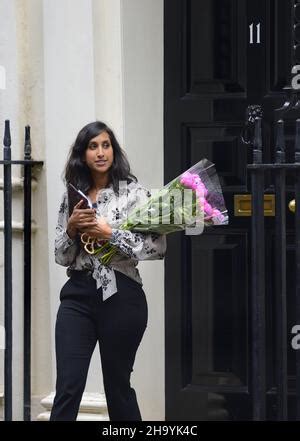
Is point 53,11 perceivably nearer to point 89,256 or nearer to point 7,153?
point 7,153

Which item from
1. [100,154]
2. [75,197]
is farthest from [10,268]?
[100,154]

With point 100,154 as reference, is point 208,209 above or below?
below

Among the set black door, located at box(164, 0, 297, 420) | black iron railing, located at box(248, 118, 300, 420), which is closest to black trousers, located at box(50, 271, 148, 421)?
black iron railing, located at box(248, 118, 300, 420)

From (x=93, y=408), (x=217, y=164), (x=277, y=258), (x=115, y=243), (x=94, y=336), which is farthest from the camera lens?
(x=217, y=164)

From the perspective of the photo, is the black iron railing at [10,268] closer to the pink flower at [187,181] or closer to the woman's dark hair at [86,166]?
the woman's dark hair at [86,166]

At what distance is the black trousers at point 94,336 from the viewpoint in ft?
17.4

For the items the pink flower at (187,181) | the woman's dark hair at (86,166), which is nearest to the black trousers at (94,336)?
the woman's dark hair at (86,166)

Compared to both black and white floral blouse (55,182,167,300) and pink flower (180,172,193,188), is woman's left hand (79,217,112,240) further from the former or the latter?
pink flower (180,172,193,188)

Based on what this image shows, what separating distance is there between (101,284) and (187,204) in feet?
1.83

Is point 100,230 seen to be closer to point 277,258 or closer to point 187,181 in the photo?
point 187,181

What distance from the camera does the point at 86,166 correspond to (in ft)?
18.1

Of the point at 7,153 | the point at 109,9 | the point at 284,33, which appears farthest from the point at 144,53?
the point at 7,153

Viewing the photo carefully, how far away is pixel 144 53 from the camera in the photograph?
6.48m

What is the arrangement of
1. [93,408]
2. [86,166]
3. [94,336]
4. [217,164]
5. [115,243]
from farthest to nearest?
[217,164]
[93,408]
[86,166]
[94,336]
[115,243]
